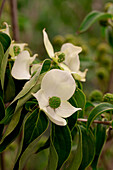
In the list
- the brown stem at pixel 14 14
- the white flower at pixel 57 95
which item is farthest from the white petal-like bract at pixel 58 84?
the brown stem at pixel 14 14

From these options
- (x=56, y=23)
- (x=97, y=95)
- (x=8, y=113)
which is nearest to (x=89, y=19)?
(x=97, y=95)

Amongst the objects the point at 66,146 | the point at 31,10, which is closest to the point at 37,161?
the point at 66,146

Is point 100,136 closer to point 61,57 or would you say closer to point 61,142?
point 61,142

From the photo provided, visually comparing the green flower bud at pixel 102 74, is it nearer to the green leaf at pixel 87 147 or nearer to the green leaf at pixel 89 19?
the green leaf at pixel 89 19

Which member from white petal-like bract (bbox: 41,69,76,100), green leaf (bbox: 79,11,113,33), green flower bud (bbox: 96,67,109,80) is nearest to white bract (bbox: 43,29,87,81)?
white petal-like bract (bbox: 41,69,76,100)

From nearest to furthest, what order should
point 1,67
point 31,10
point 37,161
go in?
point 1,67 → point 37,161 → point 31,10

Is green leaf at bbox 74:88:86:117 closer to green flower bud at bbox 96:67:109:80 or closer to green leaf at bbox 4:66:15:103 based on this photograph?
green leaf at bbox 4:66:15:103

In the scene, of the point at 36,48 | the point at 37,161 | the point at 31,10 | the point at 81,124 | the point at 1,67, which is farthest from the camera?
the point at 31,10

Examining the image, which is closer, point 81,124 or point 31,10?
point 81,124

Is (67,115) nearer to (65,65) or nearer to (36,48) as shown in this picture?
(65,65)
